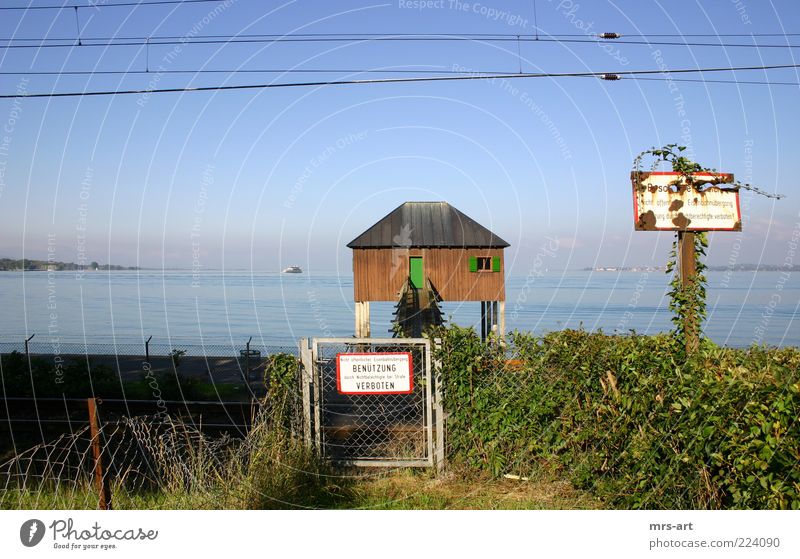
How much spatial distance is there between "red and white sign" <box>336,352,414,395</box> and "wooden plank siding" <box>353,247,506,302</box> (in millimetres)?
20901

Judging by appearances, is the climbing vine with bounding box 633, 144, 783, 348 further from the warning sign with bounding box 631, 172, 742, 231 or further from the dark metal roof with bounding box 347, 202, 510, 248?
the dark metal roof with bounding box 347, 202, 510, 248

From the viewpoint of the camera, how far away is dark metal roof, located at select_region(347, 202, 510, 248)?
29281 mm

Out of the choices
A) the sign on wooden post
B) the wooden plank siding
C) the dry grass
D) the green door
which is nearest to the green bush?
the dry grass

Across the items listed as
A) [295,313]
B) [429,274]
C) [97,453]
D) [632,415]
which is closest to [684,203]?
[632,415]

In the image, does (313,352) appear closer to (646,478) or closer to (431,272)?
(646,478)

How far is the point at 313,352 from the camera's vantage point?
26.8ft

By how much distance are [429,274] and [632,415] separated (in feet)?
75.5

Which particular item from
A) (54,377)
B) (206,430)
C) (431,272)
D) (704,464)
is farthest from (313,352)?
(431,272)

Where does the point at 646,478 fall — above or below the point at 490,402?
below

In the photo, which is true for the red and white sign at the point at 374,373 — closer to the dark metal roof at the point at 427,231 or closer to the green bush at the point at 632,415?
the green bush at the point at 632,415

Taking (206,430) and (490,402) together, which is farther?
(206,430)

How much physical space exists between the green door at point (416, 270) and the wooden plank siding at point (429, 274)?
17 cm

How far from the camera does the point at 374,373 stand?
798 cm
